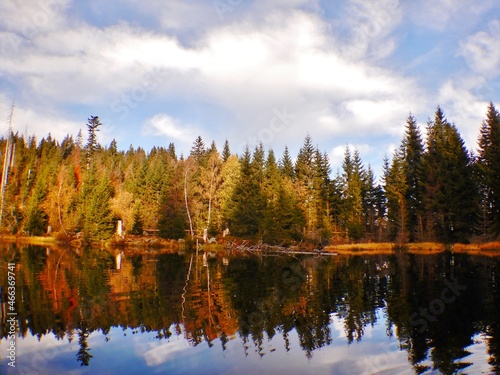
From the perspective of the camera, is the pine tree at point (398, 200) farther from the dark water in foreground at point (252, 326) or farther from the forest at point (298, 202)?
the dark water in foreground at point (252, 326)

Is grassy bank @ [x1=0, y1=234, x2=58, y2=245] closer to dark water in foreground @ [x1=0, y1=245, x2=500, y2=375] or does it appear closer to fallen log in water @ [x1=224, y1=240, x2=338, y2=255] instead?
fallen log in water @ [x1=224, y1=240, x2=338, y2=255]

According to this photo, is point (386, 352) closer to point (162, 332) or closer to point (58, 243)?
point (162, 332)

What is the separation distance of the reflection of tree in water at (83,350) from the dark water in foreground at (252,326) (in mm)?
29

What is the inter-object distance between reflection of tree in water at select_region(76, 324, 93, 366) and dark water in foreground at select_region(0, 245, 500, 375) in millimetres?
29

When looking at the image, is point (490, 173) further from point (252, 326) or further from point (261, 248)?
point (252, 326)

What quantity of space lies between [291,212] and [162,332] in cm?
4185

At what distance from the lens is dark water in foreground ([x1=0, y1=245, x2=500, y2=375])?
9.35 meters

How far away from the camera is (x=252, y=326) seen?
12.7 meters

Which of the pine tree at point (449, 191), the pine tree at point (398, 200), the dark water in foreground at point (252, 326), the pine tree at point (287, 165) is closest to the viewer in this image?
the dark water in foreground at point (252, 326)

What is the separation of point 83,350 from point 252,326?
18.0 ft

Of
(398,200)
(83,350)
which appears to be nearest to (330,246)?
(398,200)

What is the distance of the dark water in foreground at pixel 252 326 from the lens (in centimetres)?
935

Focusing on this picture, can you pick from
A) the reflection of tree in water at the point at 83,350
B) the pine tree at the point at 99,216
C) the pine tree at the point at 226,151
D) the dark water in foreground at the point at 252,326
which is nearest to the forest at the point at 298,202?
the pine tree at the point at 99,216

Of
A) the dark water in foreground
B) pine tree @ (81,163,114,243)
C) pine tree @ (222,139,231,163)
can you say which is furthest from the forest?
the dark water in foreground
